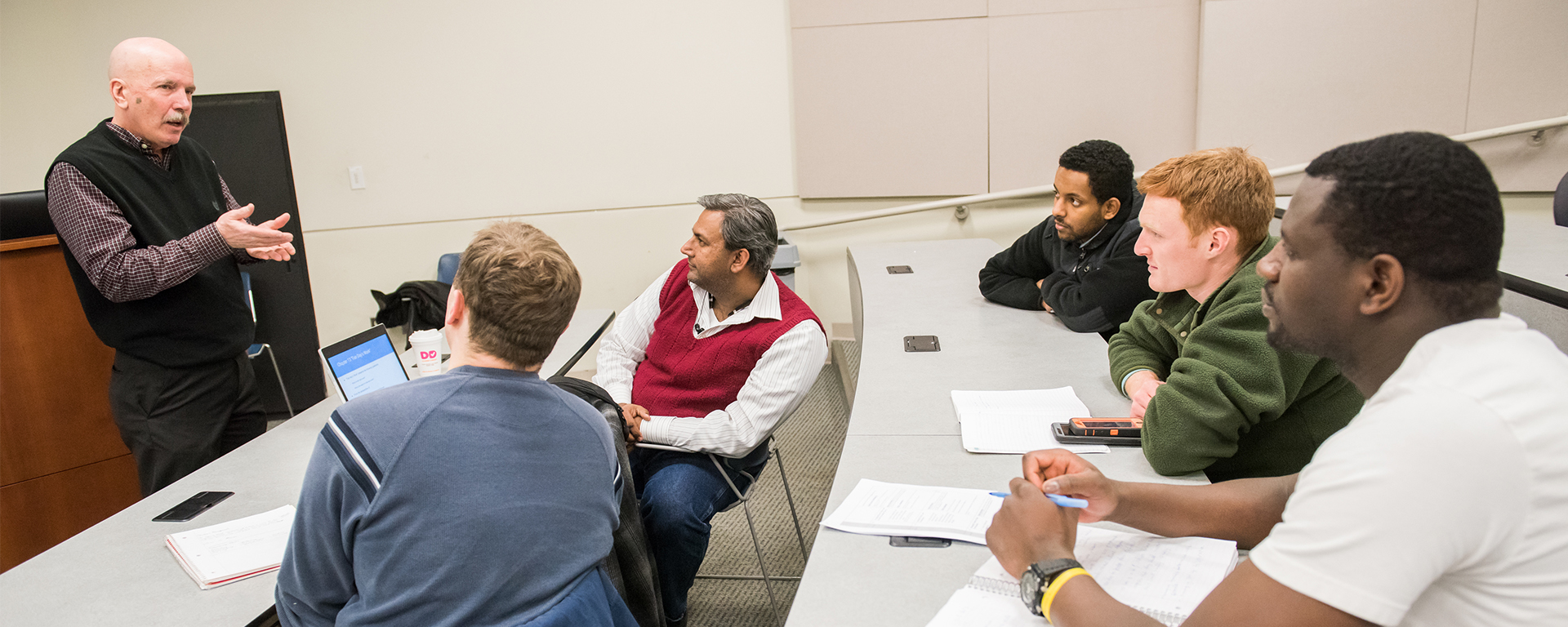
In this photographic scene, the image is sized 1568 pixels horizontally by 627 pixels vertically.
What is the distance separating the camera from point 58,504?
264 centimetres

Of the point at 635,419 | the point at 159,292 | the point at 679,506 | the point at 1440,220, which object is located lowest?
the point at 679,506

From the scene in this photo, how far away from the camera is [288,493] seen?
1.71 metres

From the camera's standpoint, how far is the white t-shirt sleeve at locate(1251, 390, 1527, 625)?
683 mm

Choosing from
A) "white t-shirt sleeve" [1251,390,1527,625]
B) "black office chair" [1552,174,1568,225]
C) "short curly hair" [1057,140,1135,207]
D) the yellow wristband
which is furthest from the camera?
"black office chair" [1552,174,1568,225]

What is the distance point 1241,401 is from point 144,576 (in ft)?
5.80

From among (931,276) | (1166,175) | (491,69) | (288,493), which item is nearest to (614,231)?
(491,69)

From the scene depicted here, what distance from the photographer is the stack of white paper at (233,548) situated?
54.7 inches

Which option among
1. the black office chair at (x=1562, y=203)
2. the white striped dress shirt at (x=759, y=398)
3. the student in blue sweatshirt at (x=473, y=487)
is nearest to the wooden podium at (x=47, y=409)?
the white striped dress shirt at (x=759, y=398)

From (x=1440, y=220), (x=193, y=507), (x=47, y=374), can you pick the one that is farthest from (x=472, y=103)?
(x=1440, y=220)

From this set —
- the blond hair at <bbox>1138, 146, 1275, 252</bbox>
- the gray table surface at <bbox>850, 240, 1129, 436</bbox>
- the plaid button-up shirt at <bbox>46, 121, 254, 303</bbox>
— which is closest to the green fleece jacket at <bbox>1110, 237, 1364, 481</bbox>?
the blond hair at <bbox>1138, 146, 1275, 252</bbox>

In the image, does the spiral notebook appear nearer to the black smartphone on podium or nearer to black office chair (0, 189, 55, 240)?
the black smartphone on podium

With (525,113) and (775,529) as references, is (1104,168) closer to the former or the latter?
(775,529)

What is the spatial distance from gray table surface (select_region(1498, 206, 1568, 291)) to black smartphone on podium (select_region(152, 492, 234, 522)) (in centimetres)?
276

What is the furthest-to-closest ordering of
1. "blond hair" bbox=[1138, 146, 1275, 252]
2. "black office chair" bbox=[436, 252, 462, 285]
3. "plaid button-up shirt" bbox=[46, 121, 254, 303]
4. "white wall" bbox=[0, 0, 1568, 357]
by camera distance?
1. "white wall" bbox=[0, 0, 1568, 357]
2. "black office chair" bbox=[436, 252, 462, 285]
3. "plaid button-up shirt" bbox=[46, 121, 254, 303]
4. "blond hair" bbox=[1138, 146, 1275, 252]
